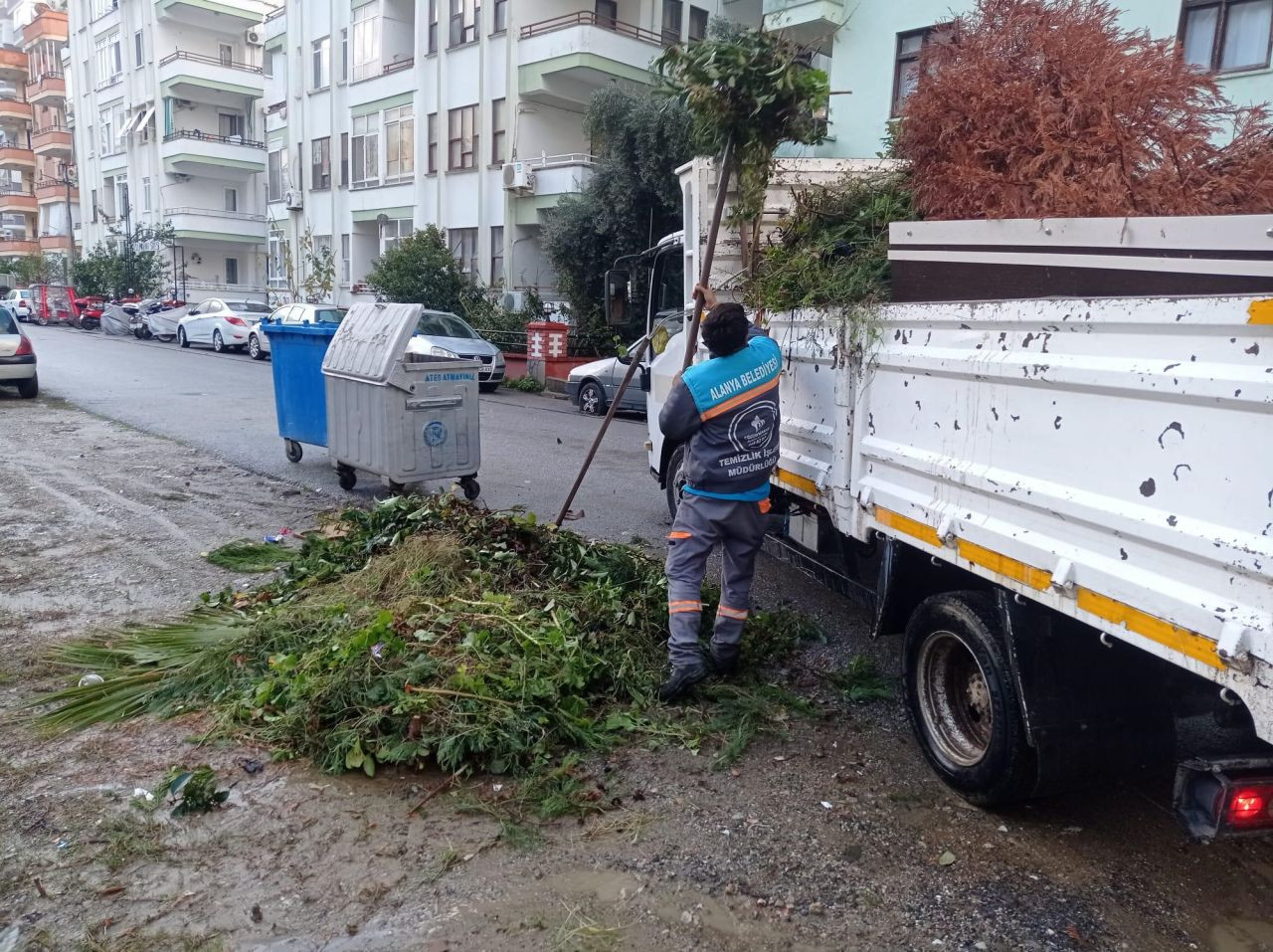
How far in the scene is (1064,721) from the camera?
328cm

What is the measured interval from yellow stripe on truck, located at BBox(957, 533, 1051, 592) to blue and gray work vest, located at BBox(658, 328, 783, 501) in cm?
122

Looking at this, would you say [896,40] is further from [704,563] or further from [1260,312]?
[1260,312]

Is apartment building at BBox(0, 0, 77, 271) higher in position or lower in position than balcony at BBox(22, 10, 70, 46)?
lower

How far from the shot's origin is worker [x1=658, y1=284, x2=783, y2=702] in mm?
4488

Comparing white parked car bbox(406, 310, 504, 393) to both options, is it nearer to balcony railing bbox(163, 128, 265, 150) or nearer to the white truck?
the white truck

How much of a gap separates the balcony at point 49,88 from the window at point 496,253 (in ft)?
144

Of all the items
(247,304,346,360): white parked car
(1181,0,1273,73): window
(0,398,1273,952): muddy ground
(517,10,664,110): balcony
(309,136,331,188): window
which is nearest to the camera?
(0,398,1273,952): muddy ground

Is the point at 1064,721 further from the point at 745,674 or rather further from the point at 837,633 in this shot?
the point at 837,633

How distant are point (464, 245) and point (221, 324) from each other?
23.7ft

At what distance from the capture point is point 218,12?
44.7m

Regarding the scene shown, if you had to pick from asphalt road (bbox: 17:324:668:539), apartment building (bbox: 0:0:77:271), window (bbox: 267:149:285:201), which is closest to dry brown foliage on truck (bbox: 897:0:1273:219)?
asphalt road (bbox: 17:324:668:539)

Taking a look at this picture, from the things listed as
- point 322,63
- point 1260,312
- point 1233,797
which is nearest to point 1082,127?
point 1260,312

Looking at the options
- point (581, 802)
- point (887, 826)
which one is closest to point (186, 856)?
point (581, 802)

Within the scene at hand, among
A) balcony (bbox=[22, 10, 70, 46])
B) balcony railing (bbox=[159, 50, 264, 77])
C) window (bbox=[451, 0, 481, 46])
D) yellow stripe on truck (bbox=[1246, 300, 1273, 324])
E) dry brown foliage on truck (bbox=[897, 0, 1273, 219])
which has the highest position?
balcony (bbox=[22, 10, 70, 46])
